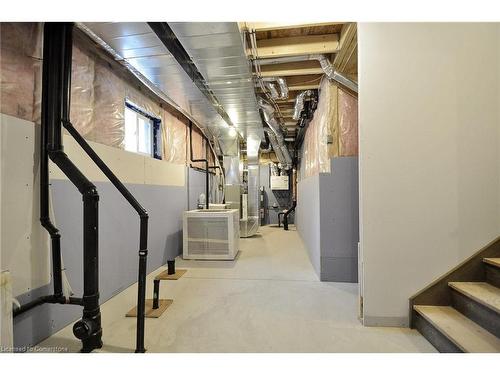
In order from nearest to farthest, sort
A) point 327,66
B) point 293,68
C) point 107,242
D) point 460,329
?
1. point 460,329
2. point 107,242
3. point 327,66
4. point 293,68

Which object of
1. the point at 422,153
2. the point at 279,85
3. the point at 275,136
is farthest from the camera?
the point at 275,136

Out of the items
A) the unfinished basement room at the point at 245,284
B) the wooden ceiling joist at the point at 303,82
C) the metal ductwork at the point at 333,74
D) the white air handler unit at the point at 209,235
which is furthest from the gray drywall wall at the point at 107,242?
the metal ductwork at the point at 333,74

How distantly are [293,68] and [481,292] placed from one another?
2727 mm

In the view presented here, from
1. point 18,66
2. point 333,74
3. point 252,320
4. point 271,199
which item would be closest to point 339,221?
point 252,320

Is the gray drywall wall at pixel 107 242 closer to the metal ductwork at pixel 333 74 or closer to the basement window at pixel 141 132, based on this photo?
the basement window at pixel 141 132

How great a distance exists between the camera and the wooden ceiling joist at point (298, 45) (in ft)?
7.99

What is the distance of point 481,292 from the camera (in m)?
1.50

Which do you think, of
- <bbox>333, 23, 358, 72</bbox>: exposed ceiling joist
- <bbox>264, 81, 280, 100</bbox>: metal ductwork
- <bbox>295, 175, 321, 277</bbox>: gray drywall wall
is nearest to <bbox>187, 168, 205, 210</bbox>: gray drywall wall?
<bbox>264, 81, 280, 100</bbox>: metal ductwork

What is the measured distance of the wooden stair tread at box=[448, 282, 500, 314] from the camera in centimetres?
136

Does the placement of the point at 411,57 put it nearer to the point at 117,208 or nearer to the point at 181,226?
the point at 117,208

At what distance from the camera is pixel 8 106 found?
139 cm

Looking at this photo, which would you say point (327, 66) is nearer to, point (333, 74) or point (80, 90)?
point (333, 74)

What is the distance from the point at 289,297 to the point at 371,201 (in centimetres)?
118

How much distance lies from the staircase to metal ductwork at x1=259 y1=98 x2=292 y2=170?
10.2 ft
